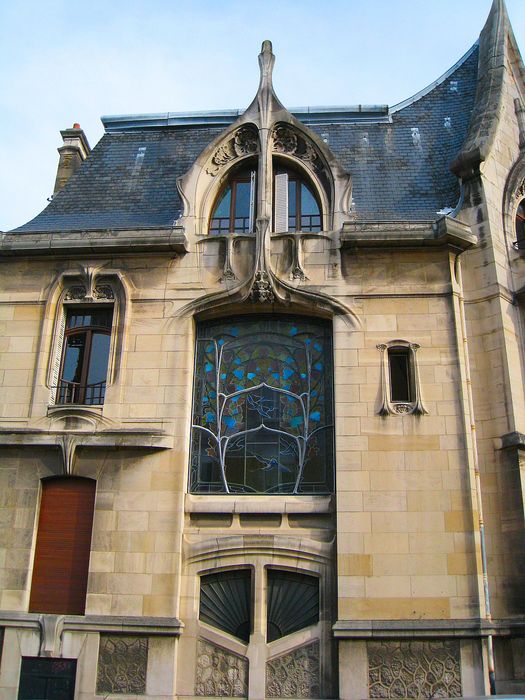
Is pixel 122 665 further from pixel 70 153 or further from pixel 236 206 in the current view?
pixel 70 153

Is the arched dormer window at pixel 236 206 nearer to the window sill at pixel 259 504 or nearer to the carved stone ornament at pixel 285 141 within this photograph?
the carved stone ornament at pixel 285 141

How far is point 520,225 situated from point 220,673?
11.1 metres

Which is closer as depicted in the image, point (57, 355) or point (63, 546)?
point (63, 546)

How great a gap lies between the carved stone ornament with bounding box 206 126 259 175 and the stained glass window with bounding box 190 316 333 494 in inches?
143

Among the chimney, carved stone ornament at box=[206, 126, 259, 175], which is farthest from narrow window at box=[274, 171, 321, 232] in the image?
the chimney

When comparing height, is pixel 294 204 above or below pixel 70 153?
below

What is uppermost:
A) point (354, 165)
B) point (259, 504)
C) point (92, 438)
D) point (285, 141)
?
point (354, 165)

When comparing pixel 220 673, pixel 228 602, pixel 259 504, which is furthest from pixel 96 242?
pixel 220 673

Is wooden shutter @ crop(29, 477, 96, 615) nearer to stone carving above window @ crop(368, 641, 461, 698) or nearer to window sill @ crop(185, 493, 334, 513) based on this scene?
window sill @ crop(185, 493, 334, 513)

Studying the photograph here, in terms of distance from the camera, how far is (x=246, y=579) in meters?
14.0

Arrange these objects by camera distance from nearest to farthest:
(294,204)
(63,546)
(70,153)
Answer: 1. (63,546)
2. (294,204)
3. (70,153)

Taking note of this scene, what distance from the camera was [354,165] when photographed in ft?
60.1

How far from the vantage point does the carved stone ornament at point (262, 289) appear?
601 inches

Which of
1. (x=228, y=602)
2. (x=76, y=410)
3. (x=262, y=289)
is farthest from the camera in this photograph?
(x=262, y=289)
